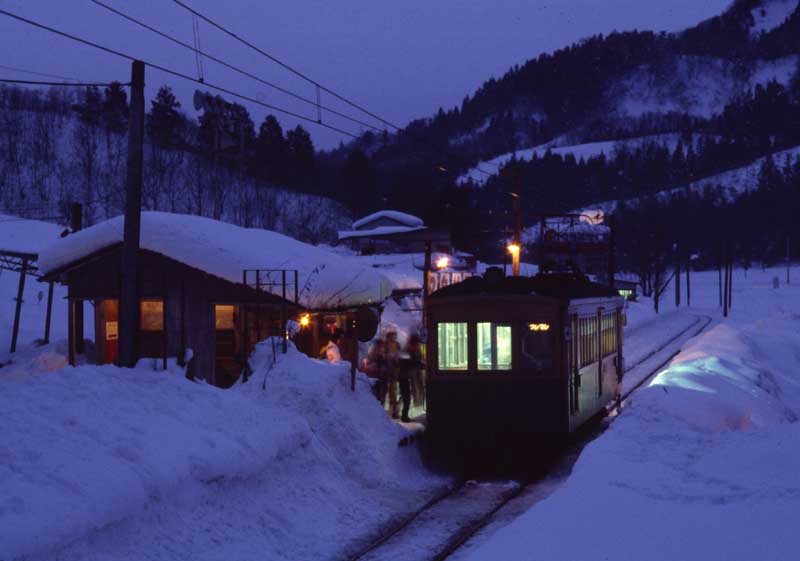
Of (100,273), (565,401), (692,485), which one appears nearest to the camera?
(692,485)

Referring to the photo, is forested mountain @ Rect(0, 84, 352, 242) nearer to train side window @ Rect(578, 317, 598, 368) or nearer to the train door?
the train door

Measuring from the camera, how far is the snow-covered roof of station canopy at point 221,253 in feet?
68.2

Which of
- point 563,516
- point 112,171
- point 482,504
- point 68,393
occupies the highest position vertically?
point 112,171

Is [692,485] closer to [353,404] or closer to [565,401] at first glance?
[565,401]

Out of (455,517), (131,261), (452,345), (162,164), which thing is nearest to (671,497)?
(455,517)

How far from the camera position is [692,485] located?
9.12m

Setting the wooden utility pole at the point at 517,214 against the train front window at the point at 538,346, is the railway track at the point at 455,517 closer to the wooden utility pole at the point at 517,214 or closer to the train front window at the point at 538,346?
the train front window at the point at 538,346

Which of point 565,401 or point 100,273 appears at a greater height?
point 100,273

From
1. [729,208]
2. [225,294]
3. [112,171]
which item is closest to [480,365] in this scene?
[225,294]

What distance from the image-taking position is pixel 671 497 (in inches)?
342

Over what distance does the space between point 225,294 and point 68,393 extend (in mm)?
10887

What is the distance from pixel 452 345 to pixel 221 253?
28.5ft

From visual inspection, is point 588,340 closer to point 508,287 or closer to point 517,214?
point 508,287

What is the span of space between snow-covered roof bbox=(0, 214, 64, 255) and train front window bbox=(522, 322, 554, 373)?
42.5 metres
